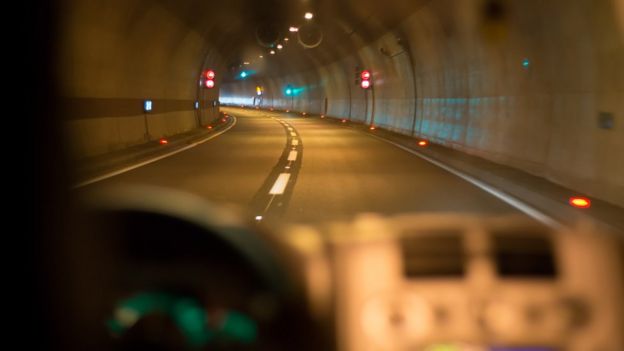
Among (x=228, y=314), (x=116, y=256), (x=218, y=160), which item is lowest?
(x=218, y=160)

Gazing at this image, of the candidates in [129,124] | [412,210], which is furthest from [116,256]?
[129,124]

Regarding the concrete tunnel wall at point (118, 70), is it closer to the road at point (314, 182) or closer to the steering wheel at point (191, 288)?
the road at point (314, 182)

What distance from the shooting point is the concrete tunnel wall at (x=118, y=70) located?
17312 mm

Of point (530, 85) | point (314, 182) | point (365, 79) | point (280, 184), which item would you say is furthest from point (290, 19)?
point (280, 184)

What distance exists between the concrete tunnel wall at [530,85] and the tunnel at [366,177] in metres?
0.06

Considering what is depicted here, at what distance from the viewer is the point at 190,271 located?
263 cm

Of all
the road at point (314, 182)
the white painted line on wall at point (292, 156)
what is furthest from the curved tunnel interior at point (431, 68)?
the white painted line on wall at point (292, 156)

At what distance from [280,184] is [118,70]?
30.1 feet

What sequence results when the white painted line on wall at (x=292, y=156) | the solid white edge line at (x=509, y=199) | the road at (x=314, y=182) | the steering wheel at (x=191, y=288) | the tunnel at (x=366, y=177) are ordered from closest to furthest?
the steering wheel at (x=191, y=288), the tunnel at (x=366, y=177), the solid white edge line at (x=509, y=199), the road at (x=314, y=182), the white painted line on wall at (x=292, y=156)

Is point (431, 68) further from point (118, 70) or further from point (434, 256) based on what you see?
point (434, 256)

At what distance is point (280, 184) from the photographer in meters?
14.9

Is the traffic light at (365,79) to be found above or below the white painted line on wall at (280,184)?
above

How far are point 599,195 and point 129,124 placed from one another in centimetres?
1591

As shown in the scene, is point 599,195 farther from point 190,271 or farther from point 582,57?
point 190,271
